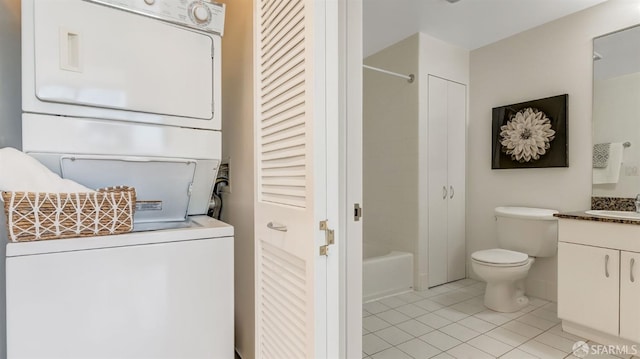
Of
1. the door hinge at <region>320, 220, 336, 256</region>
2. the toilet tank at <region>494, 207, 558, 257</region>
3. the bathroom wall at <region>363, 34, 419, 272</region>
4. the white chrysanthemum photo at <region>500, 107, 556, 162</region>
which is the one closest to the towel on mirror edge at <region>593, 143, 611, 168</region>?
the white chrysanthemum photo at <region>500, 107, 556, 162</region>

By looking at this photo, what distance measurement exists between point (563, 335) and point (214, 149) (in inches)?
100

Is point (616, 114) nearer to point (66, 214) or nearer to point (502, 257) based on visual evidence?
point (502, 257)

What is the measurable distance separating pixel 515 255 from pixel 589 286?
52 centimetres

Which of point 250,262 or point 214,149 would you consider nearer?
point 214,149

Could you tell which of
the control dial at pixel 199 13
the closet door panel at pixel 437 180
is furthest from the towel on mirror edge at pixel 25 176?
the closet door panel at pixel 437 180

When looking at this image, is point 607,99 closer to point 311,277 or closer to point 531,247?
point 531,247

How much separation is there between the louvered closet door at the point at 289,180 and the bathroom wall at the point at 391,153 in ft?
6.55

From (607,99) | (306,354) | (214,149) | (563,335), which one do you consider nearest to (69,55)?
(214,149)

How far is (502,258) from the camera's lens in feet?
7.86

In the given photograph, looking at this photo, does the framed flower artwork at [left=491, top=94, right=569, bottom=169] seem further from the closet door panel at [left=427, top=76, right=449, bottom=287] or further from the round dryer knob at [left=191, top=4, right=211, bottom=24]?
the round dryer knob at [left=191, top=4, right=211, bottom=24]

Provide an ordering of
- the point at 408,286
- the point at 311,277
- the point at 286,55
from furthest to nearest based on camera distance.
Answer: the point at 408,286 < the point at 286,55 < the point at 311,277

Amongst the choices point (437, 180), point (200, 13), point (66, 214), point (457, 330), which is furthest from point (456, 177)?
point (66, 214)

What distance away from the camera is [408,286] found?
291 centimetres

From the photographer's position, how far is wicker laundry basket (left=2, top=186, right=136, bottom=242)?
0.98 metres
